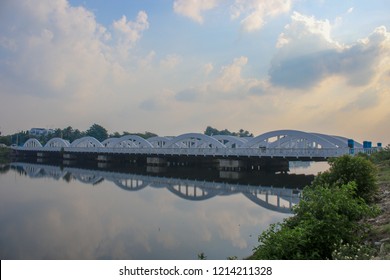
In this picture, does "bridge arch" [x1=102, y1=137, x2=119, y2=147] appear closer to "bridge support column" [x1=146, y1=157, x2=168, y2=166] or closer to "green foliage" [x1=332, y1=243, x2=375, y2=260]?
"bridge support column" [x1=146, y1=157, x2=168, y2=166]

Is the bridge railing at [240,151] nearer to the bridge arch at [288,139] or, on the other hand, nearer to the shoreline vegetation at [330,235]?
the bridge arch at [288,139]

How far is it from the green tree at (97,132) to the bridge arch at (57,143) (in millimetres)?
20439

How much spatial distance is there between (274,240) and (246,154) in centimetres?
3289

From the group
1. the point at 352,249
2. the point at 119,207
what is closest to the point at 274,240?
the point at 352,249

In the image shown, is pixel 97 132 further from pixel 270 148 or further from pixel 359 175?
pixel 359 175

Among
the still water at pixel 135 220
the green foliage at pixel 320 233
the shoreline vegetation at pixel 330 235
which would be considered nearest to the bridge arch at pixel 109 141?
the still water at pixel 135 220

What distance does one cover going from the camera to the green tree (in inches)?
3632

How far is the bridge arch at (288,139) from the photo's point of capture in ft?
109

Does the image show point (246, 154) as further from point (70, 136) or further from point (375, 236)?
point (70, 136)

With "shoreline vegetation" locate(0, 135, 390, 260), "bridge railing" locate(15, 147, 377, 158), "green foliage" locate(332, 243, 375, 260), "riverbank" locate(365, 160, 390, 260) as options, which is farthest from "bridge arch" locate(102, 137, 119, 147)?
"green foliage" locate(332, 243, 375, 260)

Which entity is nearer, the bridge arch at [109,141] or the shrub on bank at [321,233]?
the shrub on bank at [321,233]

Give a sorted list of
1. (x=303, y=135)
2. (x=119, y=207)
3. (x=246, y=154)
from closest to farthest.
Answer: (x=119, y=207) < (x=303, y=135) < (x=246, y=154)

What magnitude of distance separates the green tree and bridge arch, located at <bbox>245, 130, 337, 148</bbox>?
6127 centimetres
